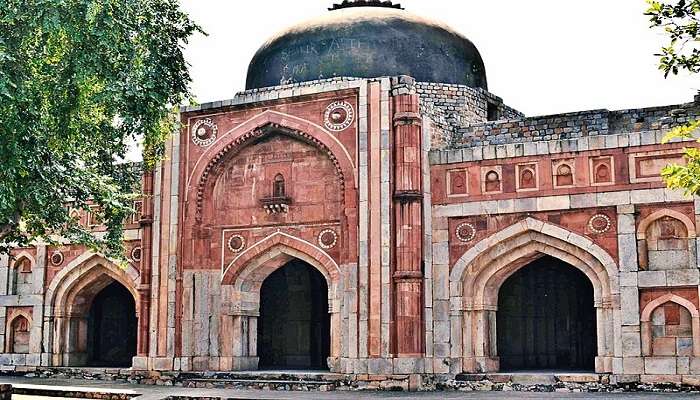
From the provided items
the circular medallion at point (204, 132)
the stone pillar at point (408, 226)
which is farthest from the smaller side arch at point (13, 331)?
the stone pillar at point (408, 226)

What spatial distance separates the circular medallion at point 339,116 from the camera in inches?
679

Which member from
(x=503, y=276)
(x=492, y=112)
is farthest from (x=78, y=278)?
(x=492, y=112)

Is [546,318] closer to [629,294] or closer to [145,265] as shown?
[629,294]

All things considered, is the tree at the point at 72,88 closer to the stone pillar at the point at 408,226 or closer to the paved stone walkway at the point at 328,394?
the paved stone walkway at the point at 328,394

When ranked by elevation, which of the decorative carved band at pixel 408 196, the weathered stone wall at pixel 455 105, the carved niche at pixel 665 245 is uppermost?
the weathered stone wall at pixel 455 105

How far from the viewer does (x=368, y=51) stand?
19516 millimetres

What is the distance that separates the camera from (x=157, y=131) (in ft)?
46.2

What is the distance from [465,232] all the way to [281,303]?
19.7 feet

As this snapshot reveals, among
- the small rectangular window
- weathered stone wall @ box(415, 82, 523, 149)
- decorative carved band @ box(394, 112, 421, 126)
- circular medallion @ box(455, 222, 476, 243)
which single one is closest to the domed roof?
weathered stone wall @ box(415, 82, 523, 149)

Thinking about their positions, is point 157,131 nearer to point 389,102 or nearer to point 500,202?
point 389,102

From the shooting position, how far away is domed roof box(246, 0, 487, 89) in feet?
63.9

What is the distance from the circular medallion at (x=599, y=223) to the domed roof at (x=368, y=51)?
17.1ft

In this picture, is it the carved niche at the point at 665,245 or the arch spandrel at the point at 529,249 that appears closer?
the carved niche at the point at 665,245

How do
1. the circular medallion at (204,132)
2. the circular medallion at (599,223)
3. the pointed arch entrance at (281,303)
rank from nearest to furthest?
the circular medallion at (599,223) → the pointed arch entrance at (281,303) → the circular medallion at (204,132)
